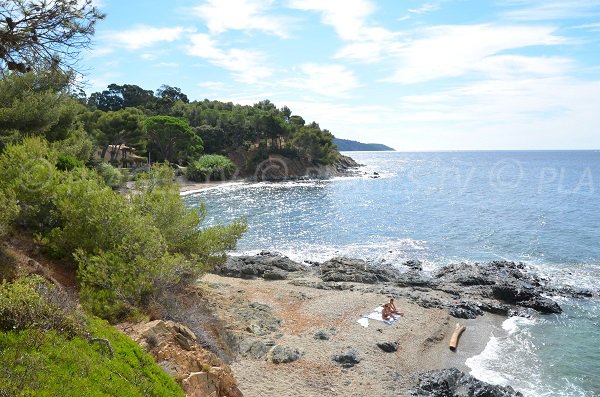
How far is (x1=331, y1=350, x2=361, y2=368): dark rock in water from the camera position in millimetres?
16048

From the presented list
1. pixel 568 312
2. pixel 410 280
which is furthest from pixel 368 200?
pixel 568 312

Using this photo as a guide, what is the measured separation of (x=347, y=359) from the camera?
1633 centimetres

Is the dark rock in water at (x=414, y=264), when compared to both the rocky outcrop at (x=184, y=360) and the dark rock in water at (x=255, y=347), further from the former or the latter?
the rocky outcrop at (x=184, y=360)

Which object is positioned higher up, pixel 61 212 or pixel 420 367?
pixel 61 212

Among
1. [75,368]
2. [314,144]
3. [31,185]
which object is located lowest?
[75,368]

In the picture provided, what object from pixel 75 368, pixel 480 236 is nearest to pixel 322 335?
pixel 75 368

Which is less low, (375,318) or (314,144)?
(314,144)

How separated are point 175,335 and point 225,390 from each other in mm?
1915

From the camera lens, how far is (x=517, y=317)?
2183 centimetres

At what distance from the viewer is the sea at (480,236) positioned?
17094 mm

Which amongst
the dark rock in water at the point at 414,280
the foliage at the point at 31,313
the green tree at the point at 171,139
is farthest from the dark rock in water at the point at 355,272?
the green tree at the point at 171,139

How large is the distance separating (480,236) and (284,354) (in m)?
29.6

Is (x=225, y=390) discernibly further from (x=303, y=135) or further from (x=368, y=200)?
(x=303, y=135)

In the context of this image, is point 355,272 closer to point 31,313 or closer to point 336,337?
point 336,337
